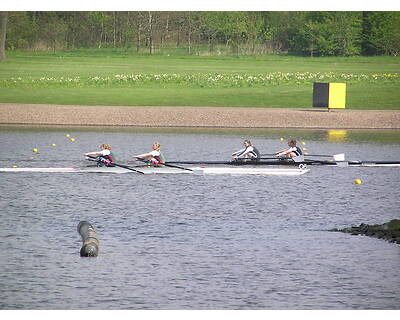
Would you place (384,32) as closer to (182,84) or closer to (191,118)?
(182,84)

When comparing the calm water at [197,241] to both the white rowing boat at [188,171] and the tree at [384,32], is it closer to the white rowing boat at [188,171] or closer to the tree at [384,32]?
the white rowing boat at [188,171]

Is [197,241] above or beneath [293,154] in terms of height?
beneath

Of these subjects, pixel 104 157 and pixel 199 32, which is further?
pixel 199 32

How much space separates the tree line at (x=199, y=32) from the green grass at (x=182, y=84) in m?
1.28

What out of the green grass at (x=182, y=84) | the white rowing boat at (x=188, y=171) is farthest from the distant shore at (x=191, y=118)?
the white rowing boat at (x=188, y=171)

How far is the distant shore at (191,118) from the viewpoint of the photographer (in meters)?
58.4

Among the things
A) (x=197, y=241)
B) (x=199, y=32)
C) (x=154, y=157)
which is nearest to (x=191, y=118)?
(x=154, y=157)

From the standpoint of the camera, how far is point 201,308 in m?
18.4

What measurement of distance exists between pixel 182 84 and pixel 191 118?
2298cm

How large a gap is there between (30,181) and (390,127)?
30.0 meters

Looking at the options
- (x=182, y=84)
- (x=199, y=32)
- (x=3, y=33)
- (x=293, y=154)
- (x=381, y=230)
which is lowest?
(x=381, y=230)

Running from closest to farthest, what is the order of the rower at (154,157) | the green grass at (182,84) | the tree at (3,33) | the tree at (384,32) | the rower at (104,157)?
the rower at (104,157) → the rower at (154,157) → the green grass at (182,84) → the tree at (384,32) → the tree at (3,33)

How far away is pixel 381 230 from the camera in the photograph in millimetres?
24828

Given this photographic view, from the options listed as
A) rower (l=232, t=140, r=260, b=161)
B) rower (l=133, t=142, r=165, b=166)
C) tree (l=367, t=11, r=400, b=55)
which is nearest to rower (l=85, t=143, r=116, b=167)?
rower (l=133, t=142, r=165, b=166)
